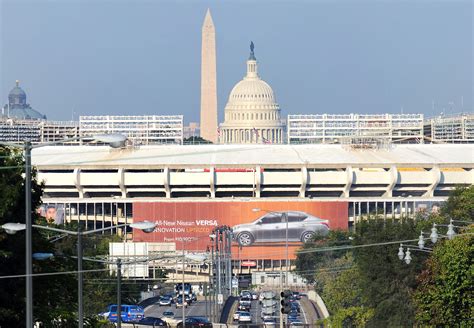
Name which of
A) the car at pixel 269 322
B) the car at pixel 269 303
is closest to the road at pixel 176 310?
the car at pixel 269 303

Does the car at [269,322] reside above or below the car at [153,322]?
below

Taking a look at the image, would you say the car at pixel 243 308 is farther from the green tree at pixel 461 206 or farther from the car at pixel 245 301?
the green tree at pixel 461 206

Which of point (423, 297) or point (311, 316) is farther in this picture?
point (311, 316)

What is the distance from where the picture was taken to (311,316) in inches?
4636

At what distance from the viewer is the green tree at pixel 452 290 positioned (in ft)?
248

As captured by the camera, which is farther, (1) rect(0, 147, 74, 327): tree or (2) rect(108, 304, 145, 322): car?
(2) rect(108, 304, 145, 322): car

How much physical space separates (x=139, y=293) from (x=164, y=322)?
3222 centimetres

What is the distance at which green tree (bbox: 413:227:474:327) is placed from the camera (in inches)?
2980

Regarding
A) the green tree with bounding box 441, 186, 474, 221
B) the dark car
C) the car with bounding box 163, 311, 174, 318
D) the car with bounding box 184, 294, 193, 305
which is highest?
the green tree with bounding box 441, 186, 474, 221

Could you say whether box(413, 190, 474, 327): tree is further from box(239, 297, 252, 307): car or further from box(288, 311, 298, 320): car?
box(239, 297, 252, 307): car

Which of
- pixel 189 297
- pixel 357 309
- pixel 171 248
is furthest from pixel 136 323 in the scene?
pixel 171 248

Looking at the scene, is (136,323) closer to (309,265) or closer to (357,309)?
(357,309)

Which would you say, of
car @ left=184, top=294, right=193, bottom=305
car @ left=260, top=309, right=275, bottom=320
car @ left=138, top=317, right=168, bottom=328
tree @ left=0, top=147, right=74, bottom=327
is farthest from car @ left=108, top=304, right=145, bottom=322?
tree @ left=0, top=147, right=74, bottom=327

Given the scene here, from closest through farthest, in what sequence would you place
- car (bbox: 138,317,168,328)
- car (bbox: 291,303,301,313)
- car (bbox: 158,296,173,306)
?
car (bbox: 138,317,168,328), car (bbox: 291,303,301,313), car (bbox: 158,296,173,306)
